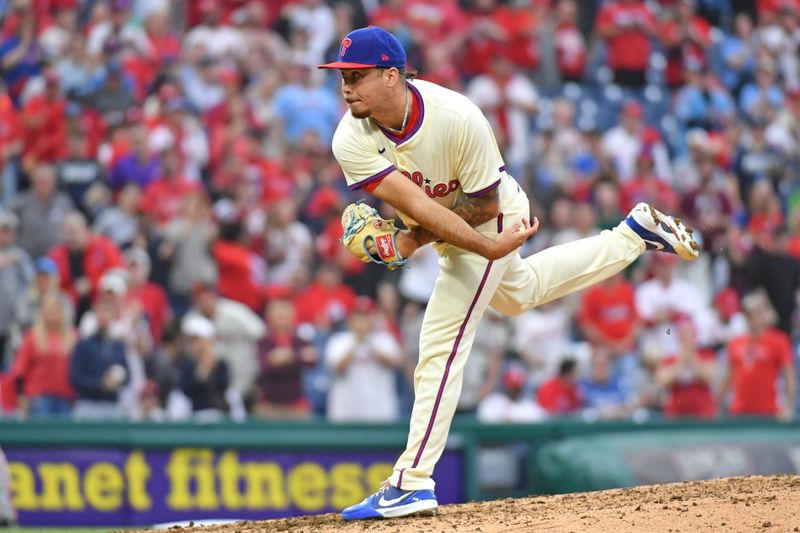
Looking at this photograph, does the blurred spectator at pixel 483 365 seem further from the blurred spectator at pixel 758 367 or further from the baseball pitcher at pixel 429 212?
the baseball pitcher at pixel 429 212

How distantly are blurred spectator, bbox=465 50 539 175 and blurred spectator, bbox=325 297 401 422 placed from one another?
3705 millimetres

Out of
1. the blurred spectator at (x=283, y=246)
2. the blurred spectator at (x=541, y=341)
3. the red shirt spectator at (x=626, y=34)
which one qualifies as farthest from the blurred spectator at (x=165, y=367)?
the red shirt spectator at (x=626, y=34)

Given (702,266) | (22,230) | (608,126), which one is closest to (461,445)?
(702,266)

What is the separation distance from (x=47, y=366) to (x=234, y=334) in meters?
1.65

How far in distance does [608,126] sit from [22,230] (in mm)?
6827

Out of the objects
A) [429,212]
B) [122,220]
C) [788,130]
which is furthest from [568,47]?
[429,212]

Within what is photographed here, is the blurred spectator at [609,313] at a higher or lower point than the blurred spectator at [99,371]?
higher

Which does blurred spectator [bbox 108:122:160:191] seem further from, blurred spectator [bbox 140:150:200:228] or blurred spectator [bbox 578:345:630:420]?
blurred spectator [bbox 578:345:630:420]

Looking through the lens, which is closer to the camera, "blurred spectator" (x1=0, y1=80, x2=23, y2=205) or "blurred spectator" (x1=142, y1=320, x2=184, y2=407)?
"blurred spectator" (x1=142, y1=320, x2=184, y2=407)

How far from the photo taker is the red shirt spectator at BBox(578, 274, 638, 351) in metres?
12.9

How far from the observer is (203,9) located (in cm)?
1589

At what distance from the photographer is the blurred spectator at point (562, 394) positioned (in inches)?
482

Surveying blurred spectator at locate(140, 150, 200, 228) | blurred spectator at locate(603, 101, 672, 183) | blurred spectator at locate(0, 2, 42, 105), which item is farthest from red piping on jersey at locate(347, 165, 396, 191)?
blurred spectator at locate(0, 2, 42, 105)

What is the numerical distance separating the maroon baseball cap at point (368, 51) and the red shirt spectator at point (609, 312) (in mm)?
6982
